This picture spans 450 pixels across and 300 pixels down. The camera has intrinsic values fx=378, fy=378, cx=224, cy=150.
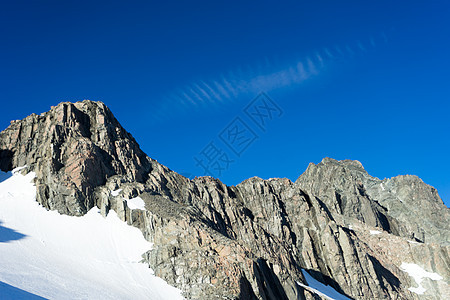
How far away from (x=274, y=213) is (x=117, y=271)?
53.2m

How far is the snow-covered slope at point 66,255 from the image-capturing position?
47.7 meters

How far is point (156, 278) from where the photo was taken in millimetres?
57125

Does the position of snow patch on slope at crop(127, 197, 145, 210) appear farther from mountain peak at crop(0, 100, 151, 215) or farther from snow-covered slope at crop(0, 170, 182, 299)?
mountain peak at crop(0, 100, 151, 215)

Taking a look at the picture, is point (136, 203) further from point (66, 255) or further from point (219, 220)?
point (219, 220)

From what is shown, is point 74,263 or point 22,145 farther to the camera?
point 22,145

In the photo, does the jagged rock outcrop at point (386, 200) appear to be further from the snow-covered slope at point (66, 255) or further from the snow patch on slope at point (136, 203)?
the snow-covered slope at point (66, 255)

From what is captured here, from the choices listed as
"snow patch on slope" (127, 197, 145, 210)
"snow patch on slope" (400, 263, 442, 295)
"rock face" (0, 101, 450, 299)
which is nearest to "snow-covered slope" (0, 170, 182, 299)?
"rock face" (0, 101, 450, 299)

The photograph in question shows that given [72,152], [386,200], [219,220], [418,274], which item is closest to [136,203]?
[72,152]

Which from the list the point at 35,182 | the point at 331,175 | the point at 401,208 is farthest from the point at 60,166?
the point at 401,208

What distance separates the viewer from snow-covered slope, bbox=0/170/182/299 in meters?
47.7

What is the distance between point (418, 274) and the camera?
98375mm

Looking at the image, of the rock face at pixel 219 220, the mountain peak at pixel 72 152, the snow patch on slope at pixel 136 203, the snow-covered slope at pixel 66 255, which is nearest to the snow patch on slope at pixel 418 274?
the rock face at pixel 219 220

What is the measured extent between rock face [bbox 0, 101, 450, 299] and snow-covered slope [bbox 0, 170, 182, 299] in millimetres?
2371

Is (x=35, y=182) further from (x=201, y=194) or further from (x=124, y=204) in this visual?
(x=201, y=194)
